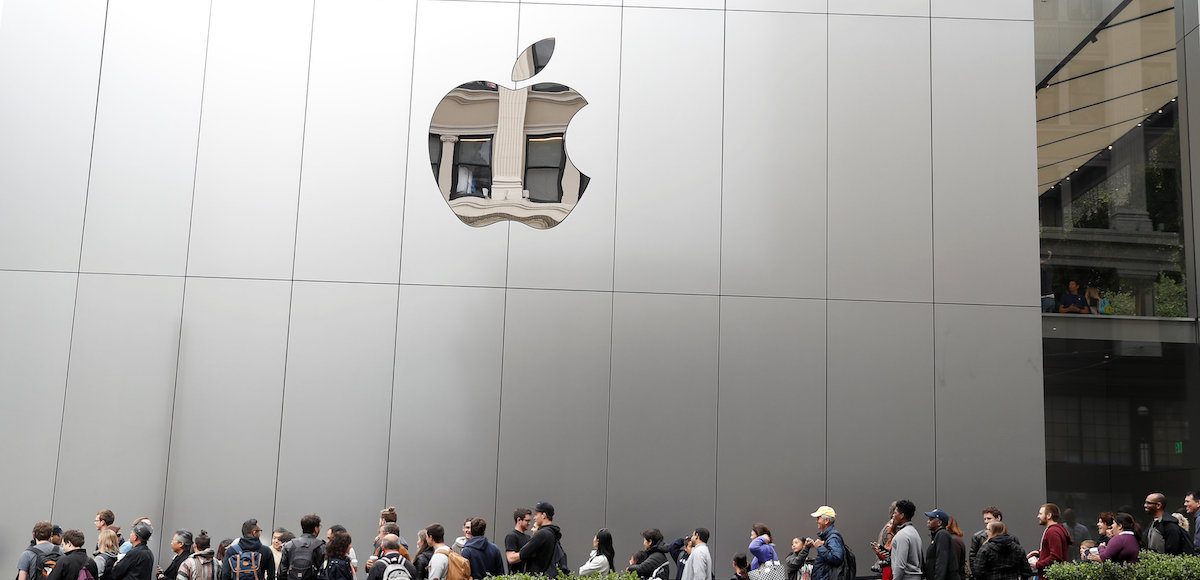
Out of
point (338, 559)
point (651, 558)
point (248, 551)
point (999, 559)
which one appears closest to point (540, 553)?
point (651, 558)

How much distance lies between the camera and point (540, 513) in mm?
12133

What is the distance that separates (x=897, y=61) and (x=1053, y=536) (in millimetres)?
7323

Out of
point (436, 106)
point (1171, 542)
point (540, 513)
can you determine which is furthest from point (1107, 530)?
point (436, 106)

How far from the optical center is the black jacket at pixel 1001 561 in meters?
11.5

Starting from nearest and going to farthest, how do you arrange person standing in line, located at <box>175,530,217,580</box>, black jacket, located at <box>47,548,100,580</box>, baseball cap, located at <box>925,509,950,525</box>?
black jacket, located at <box>47,548,100,580</box> → person standing in line, located at <box>175,530,217,580</box> → baseball cap, located at <box>925,509,950,525</box>

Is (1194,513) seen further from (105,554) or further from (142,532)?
(105,554)

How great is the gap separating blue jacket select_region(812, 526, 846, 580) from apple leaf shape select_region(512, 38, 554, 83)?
7.96m

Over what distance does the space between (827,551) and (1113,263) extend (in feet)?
22.7

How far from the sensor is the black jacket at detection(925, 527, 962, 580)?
11.7 m

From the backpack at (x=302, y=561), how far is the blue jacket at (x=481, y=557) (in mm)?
1778

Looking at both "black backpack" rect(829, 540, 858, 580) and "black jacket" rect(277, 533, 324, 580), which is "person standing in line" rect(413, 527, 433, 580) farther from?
"black backpack" rect(829, 540, 858, 580)

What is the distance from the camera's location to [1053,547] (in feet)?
39.4

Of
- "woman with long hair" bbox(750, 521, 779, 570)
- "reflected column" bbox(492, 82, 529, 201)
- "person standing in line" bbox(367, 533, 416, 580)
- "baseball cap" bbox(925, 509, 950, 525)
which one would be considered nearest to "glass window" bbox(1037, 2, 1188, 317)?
"baseball cap" bbox(925, 509, 950, 525)

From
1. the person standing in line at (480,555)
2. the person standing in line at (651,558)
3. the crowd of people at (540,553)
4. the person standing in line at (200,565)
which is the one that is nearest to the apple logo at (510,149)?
the crowd of people at (540,553)
